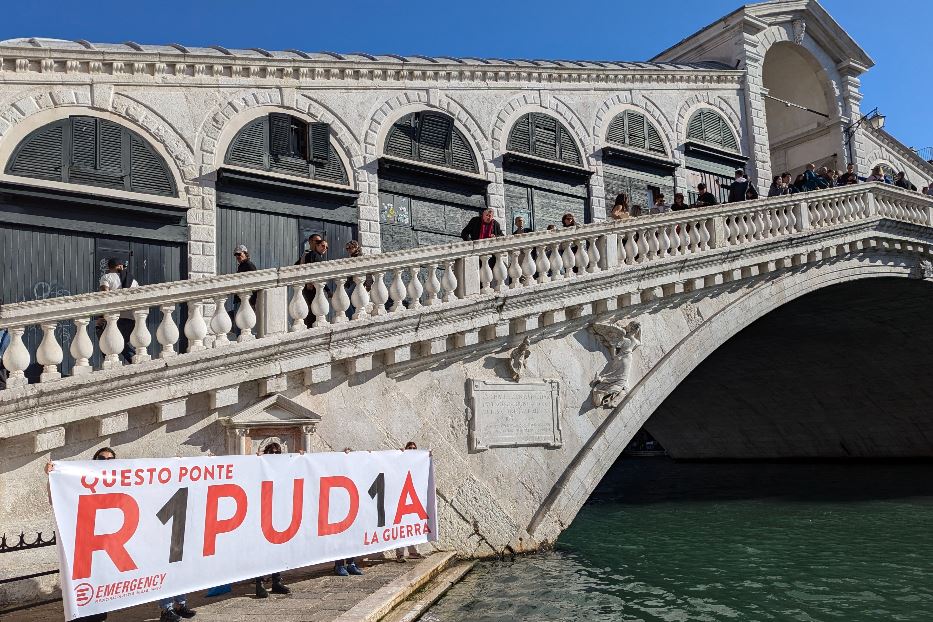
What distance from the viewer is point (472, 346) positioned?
10680 mm

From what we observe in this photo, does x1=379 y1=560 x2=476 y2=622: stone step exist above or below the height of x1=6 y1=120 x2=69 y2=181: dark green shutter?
below

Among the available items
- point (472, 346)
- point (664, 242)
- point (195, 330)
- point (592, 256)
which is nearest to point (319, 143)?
point (472, 346)

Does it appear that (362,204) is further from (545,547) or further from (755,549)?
(755,549)

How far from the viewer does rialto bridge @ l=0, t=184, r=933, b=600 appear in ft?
24.8

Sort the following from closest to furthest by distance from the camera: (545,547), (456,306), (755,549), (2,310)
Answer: (2,310) → (456,306) → (545,547) → (755,549)

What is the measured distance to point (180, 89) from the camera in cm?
1168

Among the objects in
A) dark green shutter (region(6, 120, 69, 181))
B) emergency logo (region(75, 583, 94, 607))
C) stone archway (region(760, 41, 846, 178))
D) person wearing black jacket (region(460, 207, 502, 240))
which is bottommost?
emergency logo (region(75, 583, 94, 607))

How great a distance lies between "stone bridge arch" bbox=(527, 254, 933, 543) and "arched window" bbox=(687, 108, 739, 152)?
165 inches

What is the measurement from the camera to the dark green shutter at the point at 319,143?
1265 centimetres

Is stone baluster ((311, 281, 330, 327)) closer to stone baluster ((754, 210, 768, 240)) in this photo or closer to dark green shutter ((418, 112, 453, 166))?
dark green shutter ((418, 112, 453, 166))

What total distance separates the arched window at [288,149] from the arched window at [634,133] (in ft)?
20.7

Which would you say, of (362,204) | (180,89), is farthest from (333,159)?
(180,89)

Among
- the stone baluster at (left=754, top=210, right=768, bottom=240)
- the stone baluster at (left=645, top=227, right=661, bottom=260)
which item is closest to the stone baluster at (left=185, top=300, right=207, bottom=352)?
the stone baluster at (left=645, top=227, right=661, bottom=260)

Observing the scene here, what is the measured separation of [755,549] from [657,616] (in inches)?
195
